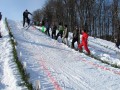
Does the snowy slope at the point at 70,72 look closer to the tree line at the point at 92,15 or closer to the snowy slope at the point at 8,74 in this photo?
the snowy slope at the point at 8,74

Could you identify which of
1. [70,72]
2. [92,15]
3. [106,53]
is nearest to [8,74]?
[70,72]

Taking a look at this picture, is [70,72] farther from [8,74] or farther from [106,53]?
[106,53]

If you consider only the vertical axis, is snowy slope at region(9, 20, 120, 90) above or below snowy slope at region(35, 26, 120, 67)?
above

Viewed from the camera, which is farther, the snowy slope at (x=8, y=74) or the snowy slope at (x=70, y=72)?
the snowy slope at (x=70, y=72)

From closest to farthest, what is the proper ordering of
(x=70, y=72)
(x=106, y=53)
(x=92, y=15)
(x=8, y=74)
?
(x=8, y=74) < (x=70, y=72) < (x=106, y=53) < (x=92, y=15)

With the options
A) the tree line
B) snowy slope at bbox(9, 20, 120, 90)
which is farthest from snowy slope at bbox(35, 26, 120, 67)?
the tree line

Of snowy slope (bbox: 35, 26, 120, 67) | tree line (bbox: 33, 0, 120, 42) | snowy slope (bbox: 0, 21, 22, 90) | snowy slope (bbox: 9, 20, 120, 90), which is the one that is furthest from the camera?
tree line (bbox: 33, 0, 120, 42)

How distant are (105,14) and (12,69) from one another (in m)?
53.5

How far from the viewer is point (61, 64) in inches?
608

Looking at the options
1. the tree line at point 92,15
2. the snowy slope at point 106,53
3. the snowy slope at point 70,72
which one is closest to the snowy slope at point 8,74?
the snowy slope at point 70,72

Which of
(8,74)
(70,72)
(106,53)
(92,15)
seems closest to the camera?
(8,74)

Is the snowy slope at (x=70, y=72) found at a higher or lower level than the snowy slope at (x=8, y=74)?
lower

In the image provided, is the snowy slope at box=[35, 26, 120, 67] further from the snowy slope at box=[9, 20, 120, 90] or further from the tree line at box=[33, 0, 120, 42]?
the tree line at box=[33, 0, 120, 42]

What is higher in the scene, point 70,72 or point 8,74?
point 8,74
